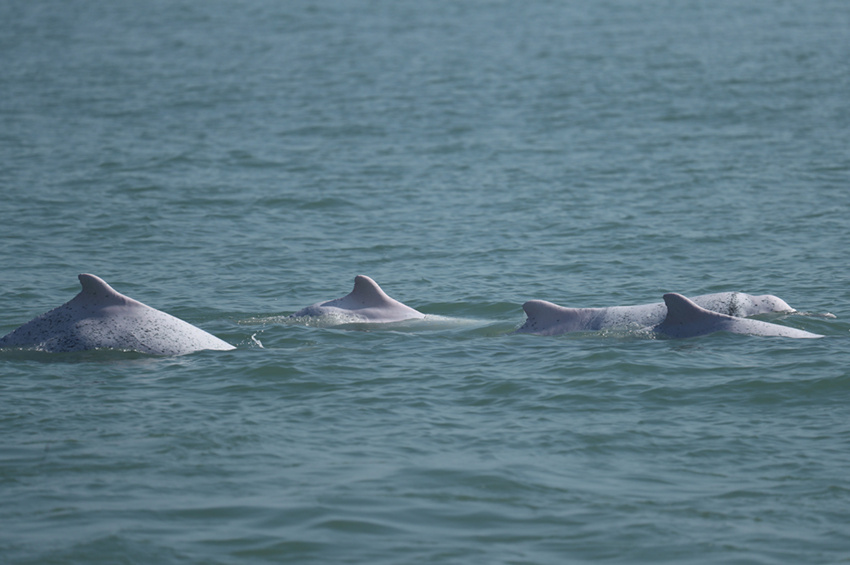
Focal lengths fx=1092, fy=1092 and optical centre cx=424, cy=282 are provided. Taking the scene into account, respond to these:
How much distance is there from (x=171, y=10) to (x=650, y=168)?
4724 centimetres

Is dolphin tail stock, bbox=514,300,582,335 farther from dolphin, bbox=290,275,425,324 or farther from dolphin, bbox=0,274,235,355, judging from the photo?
dolphin, bbox=0,274,235,355

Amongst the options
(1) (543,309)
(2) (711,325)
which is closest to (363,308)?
(1) (543,309)

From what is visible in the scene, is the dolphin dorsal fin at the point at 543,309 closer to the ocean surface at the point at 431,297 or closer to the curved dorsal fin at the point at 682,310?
the ocean surface at the point at 431,297

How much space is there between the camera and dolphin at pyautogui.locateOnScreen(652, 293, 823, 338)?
14.7 m

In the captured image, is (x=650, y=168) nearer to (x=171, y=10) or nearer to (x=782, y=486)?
(x=782, y=486)

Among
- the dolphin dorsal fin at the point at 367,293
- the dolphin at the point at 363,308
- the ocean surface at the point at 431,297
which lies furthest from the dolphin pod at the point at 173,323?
the dolphin dorsal fin at the point at 367,293

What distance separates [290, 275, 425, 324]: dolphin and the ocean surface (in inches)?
19.3

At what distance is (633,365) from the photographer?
13758 millimetres

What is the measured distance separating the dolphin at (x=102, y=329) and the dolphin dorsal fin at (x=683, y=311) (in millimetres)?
6255

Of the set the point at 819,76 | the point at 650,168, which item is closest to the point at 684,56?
the point at 819,76

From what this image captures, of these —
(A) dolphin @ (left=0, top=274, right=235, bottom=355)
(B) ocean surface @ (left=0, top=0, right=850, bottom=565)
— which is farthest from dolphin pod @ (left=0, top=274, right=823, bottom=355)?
(B) ocean surface @ (left=0, top=0, right=850, bottom=565)

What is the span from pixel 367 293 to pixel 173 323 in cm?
321

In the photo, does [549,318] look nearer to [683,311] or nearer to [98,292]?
[683,311]

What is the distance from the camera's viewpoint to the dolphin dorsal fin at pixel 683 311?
47.9 ft
